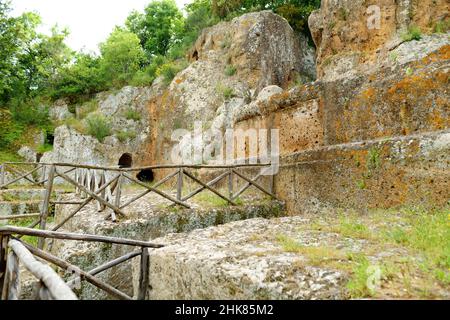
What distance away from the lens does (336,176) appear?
19.8 feet

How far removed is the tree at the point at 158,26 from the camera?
2934 centimetres

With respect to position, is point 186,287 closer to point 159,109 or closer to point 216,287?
point 216,287

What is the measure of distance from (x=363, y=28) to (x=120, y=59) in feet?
62.3

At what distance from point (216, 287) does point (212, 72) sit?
16383 millimetres

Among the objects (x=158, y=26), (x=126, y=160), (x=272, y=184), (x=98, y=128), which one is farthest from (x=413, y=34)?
(x=158, y=26)

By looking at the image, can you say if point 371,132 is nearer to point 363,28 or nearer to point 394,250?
point 394,250

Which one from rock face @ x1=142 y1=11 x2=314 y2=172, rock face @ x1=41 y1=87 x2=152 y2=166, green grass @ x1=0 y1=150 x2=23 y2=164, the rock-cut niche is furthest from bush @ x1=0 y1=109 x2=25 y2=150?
rock face @ x1=142 y1=11 x2=314 y2=172

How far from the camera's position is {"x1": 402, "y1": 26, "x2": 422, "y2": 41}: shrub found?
8.45m

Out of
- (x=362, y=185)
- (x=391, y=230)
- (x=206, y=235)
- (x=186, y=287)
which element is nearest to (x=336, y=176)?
(x=362, y=185)

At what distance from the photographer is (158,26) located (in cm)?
2984

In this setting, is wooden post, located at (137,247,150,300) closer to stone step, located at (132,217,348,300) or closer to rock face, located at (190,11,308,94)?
stone step, located at (132,217,348,300)

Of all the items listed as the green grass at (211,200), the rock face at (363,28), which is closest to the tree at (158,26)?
the rock face at (363,28)

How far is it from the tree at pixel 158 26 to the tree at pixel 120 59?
4.61 metres

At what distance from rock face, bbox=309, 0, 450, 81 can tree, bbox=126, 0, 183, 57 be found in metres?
19.8
